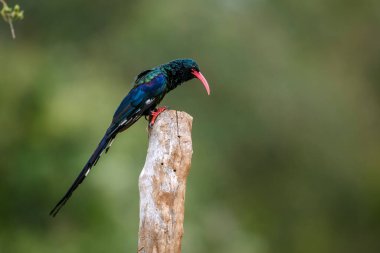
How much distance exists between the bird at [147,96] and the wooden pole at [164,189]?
1.45 feet

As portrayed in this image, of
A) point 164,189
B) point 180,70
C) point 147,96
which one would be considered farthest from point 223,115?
point 164,189

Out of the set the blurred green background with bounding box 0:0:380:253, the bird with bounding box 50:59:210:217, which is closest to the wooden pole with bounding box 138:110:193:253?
the bird with bounding box 50:59:210:217

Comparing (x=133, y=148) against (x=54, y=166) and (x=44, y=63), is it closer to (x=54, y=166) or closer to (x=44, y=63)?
(x=54, y=166)

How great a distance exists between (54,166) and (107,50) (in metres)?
4.92

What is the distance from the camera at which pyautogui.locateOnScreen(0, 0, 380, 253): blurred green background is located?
13.4 metres

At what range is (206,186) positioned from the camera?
48.8 ft

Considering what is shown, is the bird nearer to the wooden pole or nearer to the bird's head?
the bird's head

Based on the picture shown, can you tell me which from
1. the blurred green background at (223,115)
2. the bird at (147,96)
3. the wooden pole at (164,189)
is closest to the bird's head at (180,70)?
the bird at (147,96)

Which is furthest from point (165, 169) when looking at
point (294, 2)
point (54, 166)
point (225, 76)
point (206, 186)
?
point (294, 2)

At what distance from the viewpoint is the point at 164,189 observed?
19.3 ft

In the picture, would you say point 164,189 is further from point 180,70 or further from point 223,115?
point 223,115

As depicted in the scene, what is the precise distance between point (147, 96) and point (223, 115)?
31.2 ft

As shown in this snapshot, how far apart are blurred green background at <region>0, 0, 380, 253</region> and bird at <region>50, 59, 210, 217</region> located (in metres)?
5.35

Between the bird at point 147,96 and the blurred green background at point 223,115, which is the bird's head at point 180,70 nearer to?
the bird at point 147,96
